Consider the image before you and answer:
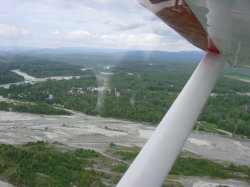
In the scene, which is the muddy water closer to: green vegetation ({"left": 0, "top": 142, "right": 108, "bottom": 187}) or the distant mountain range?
green vegetation ({"left": 0, "top": 142, "right": 108, "bottom": 187})

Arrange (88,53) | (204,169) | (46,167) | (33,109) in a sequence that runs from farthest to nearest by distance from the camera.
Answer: (88,53) < (33,109) < (204,169) < (46,167)

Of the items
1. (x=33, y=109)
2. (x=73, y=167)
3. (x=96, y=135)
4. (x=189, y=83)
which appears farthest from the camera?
(x=33, y=109)

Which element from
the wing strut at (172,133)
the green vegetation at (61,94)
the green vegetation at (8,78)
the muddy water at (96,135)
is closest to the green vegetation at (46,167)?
the muddy water at (96,135)

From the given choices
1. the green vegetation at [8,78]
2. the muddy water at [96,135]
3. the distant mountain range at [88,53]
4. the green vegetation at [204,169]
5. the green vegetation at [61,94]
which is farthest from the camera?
the distant mountain range at [88,53]

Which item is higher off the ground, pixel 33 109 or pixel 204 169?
pixel 33 109

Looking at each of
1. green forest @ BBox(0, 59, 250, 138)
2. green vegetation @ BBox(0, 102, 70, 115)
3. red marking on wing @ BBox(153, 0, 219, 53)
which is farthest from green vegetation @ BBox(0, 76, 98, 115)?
red marking on wing @ BBox(153, 0, 219, 53)

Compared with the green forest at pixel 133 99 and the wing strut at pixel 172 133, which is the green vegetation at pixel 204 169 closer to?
the green forest at pixel 133 99

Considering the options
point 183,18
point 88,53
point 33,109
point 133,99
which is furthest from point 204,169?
point 88,53

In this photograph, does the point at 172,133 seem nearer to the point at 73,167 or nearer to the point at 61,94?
the point at 73,167

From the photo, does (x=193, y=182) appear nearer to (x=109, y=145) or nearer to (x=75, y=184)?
(x=75, y=184)
